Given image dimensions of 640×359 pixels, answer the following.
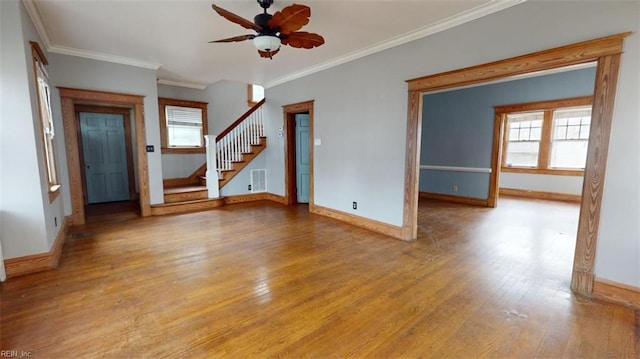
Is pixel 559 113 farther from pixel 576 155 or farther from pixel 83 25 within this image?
pixel 83 25

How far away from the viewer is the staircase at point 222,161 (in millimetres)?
5551

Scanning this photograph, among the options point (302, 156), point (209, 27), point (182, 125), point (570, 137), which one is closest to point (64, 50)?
point (209, 27)

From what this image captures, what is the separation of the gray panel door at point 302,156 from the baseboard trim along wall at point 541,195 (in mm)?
5659

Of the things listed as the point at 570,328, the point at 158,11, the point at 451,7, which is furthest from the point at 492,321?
the point at 158,11

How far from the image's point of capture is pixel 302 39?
2.76m

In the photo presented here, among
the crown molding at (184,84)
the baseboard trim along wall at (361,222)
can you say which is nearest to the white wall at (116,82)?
the crown molding at (184,84)

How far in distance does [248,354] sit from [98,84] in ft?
16.3

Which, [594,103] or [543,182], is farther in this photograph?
[543,182]

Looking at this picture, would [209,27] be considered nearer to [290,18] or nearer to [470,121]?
[290,18]

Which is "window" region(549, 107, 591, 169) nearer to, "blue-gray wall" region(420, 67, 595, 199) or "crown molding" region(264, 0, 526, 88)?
"blue-gray wall" region(420, 67, 595, 199)

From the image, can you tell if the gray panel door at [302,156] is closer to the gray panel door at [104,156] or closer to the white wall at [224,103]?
the white wall at [224,103]

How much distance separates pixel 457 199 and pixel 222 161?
574 centimetres

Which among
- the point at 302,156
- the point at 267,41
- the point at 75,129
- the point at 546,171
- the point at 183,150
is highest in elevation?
the point at 267,41

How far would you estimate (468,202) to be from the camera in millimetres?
6457
